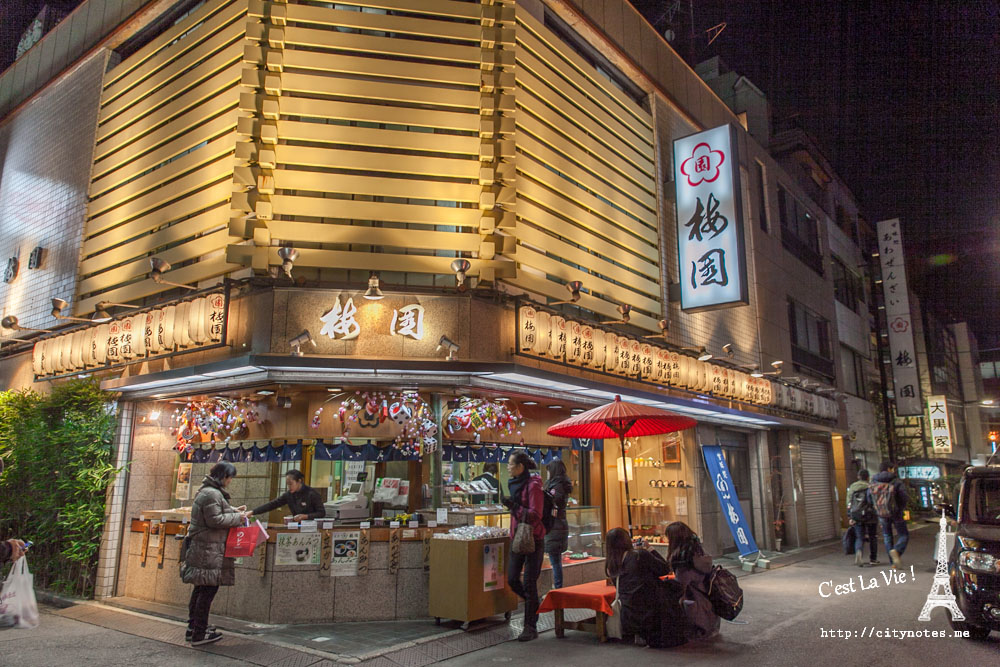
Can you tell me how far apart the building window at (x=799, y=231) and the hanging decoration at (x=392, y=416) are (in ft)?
55.4

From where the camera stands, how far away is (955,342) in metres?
53.9

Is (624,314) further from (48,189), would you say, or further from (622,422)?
(48,189)

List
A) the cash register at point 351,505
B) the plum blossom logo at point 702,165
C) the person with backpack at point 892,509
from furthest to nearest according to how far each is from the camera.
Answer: the plum blossom logo at point 702,165 → the person with backpack at point 892,509 → the cash register at point 351,505

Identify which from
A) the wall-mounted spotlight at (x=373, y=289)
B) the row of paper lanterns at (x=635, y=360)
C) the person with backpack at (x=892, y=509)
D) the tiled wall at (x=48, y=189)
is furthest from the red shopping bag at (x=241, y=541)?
the person with backpack at (x=892, y=509)

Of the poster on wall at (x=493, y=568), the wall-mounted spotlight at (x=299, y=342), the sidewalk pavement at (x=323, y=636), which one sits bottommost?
the sidewalk pavement at (x=323, y=636)

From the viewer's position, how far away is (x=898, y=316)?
29.8 m

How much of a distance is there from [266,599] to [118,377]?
557 cm

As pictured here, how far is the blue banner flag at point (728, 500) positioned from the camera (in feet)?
46.3

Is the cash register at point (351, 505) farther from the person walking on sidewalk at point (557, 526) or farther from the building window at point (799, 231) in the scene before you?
the building window at point (799, 231)

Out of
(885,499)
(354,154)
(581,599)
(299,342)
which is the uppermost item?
(354,154)

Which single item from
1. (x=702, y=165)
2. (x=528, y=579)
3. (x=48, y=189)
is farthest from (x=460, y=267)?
(x=48, y=189)

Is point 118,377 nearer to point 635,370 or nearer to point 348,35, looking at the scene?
point 348,35

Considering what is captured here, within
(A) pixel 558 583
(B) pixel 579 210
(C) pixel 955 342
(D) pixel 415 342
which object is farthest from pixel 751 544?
(C) pixel 955 342

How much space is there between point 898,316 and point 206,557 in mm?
31617
